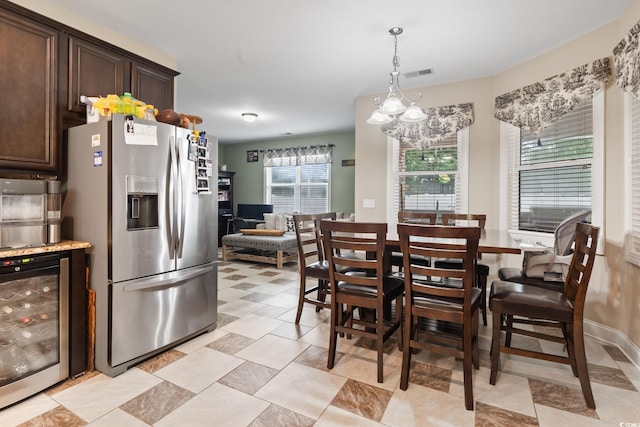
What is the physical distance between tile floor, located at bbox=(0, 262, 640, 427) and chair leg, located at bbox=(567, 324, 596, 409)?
2.3 inches

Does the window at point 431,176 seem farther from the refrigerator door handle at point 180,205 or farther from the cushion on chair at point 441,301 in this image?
the refrigerator door handle at point 180,205

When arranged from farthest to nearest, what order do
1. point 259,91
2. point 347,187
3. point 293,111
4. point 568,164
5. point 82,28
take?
point 347,187 < point 293,111 < point 259,91 < point 568,164 < point 82,28

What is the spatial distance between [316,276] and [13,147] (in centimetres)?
228

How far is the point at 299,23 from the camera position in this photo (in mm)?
2678

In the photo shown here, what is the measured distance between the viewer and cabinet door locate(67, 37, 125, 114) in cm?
246

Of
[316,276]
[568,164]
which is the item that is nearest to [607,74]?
[568,164]

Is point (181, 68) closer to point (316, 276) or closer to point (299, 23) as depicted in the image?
point (299, 23)

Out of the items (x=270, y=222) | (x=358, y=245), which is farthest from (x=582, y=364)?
(x=270, y=222)

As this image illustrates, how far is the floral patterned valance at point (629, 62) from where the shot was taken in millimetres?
2195

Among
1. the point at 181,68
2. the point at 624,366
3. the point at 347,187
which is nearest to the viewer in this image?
the point at 624,366

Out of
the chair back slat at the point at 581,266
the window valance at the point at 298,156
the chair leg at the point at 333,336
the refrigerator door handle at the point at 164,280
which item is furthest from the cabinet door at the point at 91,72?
the window valance at the point at 298,156

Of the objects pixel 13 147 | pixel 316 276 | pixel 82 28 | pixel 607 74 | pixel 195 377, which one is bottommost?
pixel 195 377

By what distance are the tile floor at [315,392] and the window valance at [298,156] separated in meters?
5.20

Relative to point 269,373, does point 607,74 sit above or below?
above
